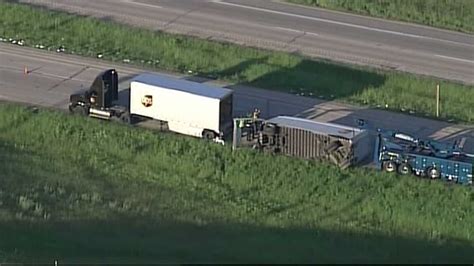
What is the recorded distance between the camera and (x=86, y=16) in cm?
5203

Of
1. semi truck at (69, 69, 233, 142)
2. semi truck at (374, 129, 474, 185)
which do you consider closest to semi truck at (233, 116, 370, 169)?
semi truck at (374, 129, 474, 185)

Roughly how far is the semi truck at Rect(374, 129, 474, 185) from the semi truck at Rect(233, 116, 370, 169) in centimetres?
74

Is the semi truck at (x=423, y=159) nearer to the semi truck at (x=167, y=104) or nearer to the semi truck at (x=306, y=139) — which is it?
the semi truck at (x=306, y=139)

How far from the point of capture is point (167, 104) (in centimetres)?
3950

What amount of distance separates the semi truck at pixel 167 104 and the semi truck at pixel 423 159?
5.26 meters

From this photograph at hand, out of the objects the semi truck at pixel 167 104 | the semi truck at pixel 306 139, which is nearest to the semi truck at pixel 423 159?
the semi truck at pixel 306 139

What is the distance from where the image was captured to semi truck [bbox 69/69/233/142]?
39000 mm

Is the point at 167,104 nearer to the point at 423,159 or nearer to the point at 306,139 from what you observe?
the point at 306,139

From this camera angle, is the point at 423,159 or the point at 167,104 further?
the point at 167,104

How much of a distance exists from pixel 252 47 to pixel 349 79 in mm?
5178

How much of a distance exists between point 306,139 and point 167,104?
16.7 feet

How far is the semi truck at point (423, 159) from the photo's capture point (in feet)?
118

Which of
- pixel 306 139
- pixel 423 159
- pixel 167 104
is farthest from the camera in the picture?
pixel 167 104

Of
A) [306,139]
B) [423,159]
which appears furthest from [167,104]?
[423,159]
